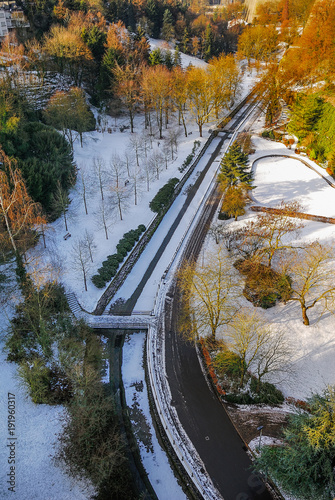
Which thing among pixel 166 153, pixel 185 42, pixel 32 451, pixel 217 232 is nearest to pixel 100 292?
pixel 32 451

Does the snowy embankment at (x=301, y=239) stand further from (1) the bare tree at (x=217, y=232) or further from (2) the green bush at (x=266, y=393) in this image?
(1) the bare tree at (x=217, y=232)

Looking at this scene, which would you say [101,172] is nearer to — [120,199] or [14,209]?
[120,199]

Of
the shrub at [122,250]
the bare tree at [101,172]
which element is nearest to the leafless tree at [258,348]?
the shrub at [122,250]

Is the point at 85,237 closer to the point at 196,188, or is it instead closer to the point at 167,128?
the point at 196,188

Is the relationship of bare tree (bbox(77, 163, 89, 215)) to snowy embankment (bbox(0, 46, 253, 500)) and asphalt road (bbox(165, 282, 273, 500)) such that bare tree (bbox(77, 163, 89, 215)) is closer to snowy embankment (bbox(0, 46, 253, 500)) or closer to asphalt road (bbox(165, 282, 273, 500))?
snowy embankment (bbox(0, 46, 253, 500))

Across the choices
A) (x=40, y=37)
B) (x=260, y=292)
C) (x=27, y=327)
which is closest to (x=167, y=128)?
(x=40, y=37)

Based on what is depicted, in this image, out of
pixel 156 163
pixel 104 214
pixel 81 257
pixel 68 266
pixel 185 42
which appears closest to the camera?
pixel 68 266
